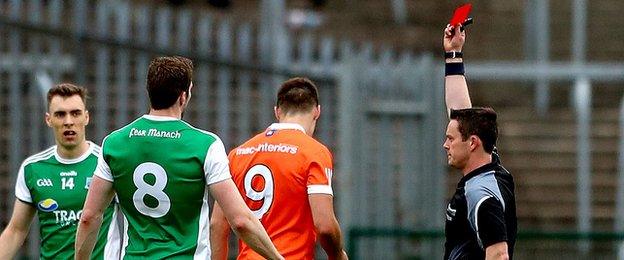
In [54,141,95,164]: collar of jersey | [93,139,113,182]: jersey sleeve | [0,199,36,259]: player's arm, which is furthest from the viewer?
[54,141,95,164]: collar of jersey

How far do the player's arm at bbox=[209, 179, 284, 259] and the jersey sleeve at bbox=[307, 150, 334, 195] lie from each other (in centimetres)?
96

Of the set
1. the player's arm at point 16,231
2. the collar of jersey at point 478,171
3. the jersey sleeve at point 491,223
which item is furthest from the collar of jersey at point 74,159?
the jersey sleeve at point 491,223

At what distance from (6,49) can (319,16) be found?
6.27 meters

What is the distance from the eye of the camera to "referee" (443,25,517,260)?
7727mm

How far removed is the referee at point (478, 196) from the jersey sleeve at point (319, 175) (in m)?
1.07

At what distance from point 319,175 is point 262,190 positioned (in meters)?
0.33

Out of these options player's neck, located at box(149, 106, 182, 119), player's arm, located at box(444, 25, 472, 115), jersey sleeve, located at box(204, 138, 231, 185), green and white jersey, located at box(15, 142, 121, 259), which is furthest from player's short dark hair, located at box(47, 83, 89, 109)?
player's arm, located at box(444, 25, 472, 115)

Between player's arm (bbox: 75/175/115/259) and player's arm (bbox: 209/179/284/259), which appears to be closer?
player's arm (bbox: 209/179/284/259)

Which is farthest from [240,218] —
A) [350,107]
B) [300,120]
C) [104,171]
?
[350,107]

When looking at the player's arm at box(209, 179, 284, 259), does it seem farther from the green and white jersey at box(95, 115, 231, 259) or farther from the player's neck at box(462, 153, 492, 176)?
the player's neck at box(462, 153, 492, 176)

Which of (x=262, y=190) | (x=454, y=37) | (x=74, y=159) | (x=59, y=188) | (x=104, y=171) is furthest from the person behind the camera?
(x=74, y=159)

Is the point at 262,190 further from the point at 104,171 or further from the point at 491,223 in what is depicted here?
the point at 491,223

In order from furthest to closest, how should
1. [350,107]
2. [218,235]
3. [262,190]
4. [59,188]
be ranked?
[350,107] < [59,188] < [218,235] < [262,190]

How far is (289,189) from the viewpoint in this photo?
9.13m
